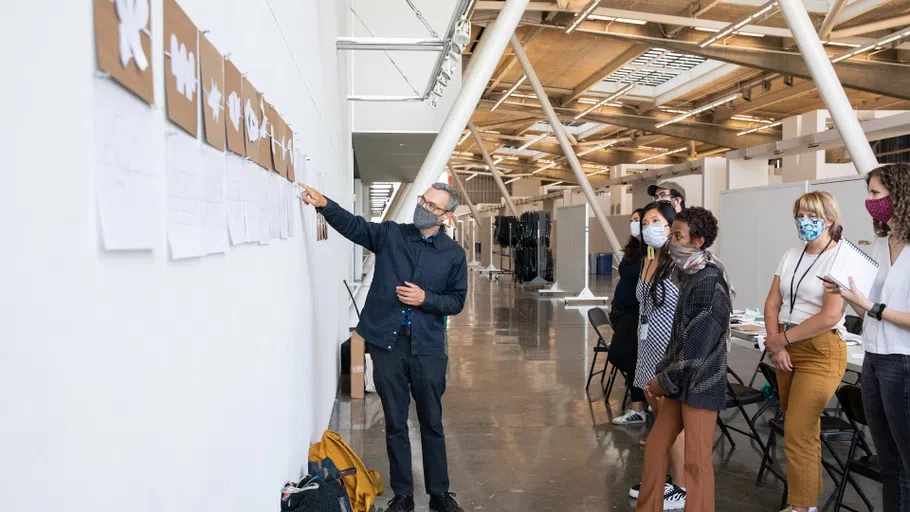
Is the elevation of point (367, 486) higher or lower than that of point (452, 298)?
lower

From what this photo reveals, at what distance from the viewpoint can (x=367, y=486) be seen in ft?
12.5

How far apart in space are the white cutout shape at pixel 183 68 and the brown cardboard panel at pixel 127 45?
152 mm

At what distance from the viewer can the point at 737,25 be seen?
1256 cm

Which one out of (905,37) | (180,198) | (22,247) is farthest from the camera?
(905,37)

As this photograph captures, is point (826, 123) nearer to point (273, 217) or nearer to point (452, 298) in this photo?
point (452, 298)

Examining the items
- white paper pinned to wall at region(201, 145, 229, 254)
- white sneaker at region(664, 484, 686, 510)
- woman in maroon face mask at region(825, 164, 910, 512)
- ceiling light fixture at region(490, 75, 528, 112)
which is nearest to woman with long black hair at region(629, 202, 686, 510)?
white sneaker at region(664, 484, 686, 510)

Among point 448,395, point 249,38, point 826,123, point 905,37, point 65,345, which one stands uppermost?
point 905,37

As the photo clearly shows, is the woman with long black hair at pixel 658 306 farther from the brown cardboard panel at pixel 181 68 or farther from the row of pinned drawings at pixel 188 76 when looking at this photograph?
the brown cardboard panel at pixel 181 68

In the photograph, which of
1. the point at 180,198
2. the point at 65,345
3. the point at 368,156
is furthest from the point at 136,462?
the point at 368,156

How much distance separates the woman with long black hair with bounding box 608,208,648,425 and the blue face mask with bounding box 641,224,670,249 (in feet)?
3.73

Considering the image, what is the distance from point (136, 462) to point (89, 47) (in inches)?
25.8

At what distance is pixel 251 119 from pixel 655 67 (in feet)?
58.0

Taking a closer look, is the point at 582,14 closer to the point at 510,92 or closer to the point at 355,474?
the point at 510,92

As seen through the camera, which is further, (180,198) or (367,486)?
(367,486)
